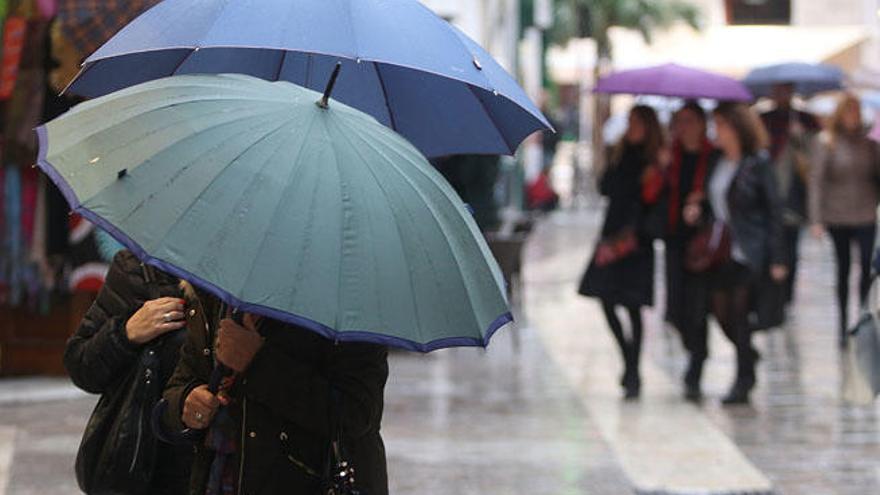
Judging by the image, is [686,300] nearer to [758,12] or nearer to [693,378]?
[693,378]

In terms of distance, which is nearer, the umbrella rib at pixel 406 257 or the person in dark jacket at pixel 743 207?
the umbrella rib at pixel 406 257

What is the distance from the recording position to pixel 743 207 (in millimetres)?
10523

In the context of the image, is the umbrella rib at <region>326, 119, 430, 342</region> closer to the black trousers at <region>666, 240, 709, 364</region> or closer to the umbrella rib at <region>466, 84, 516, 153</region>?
the umbrella rib at <region>466, 84, 516, 153</region>

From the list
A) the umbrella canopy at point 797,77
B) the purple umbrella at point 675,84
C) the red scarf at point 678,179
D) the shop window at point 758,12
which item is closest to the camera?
the red scarf at point 678,179

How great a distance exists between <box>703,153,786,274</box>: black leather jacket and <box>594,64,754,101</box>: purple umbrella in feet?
1.81

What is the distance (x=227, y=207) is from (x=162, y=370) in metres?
0.94

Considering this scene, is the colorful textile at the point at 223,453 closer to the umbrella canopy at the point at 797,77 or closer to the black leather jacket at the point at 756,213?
the black leather jacket at the point at 756,213

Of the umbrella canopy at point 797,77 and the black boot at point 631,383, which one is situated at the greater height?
the umbrella canopy at point 797,77

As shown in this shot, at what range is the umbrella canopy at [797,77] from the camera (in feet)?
53.5

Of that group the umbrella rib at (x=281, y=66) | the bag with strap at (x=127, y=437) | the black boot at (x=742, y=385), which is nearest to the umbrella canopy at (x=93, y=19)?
the black boot at (x=742, y=385)

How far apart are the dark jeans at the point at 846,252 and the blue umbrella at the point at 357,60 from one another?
29.5ft

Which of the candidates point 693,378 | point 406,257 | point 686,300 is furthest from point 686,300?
point 406,257

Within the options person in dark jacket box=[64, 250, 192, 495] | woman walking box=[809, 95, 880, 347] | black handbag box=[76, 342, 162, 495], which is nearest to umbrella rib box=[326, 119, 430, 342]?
person in dark jacket box=[64, 250, 192, 495]

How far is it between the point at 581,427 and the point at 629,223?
1.47 meters
